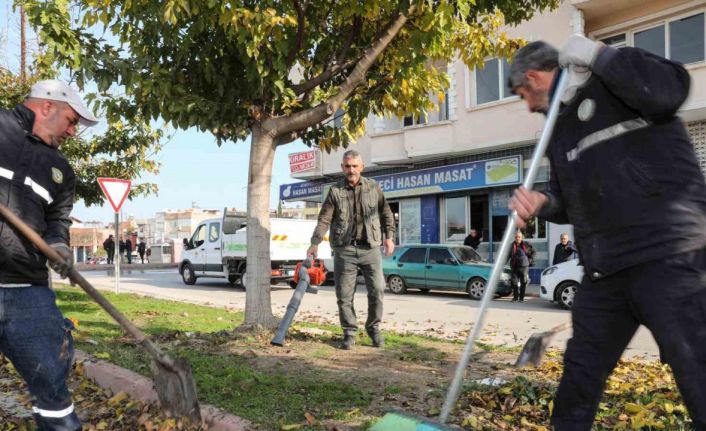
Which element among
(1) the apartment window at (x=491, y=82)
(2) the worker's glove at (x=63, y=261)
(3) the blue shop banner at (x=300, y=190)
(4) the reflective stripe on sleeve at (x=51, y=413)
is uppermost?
(1) the apartment window at (x=491, y=82)

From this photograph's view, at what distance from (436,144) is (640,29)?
671 centimetres

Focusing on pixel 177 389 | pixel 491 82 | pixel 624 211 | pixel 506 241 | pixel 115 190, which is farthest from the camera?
pixel 491 82

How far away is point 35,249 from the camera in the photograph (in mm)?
2793

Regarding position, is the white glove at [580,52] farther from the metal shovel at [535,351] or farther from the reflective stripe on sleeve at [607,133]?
the metal shovel at [535,351]

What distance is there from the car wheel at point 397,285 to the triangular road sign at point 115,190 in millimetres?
7064

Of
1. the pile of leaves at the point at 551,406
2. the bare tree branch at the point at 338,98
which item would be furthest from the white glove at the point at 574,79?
the bare tree branch at the point at 338,98

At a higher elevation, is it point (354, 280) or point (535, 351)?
point (354, 280)

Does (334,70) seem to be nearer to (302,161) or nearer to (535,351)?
(535,351)

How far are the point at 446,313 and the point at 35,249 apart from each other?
361 inches

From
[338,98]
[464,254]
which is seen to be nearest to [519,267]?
[464,254]

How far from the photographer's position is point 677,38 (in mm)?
14719

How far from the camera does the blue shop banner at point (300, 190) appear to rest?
25703mm

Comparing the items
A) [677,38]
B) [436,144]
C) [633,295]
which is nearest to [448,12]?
[633,295]

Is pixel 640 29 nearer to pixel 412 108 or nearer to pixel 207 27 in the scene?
pixel 412 108
